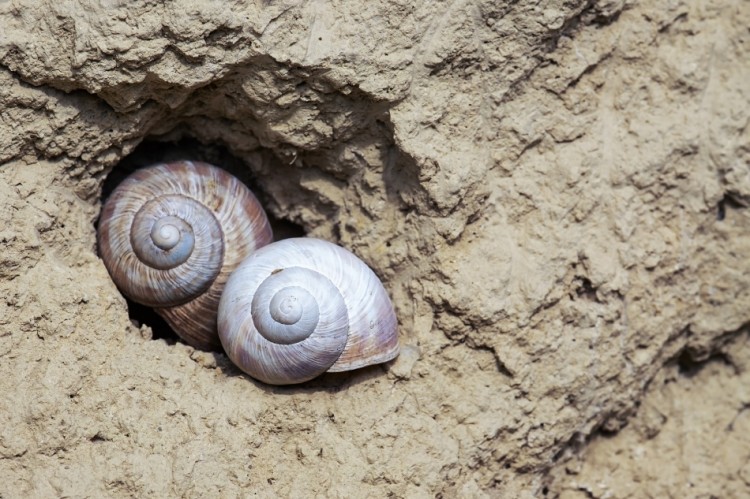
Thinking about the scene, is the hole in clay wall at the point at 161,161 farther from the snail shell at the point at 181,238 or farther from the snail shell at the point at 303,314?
the snail shell at the point at 303,314

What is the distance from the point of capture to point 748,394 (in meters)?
3.86

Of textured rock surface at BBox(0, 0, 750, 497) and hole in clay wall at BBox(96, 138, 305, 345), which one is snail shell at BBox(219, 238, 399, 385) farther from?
hole in clay wall at BBox(96, 138, 305, 345)

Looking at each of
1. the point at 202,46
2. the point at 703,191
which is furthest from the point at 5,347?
the point at 703,191

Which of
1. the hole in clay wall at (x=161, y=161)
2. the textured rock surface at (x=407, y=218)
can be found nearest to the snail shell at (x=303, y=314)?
the textured rock surface at (x=407, y=218)

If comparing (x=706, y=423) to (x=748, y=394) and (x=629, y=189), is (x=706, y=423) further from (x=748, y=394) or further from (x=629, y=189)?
(x=629, y=189)

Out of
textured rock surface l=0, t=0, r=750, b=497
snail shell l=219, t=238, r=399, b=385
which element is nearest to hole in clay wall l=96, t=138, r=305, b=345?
textured rock surface l=0, t=0, r=750, b=497

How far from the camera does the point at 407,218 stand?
339 centimetres

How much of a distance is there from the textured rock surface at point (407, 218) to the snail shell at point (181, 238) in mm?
125

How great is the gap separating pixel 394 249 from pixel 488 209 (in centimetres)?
40

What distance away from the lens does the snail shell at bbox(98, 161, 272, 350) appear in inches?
130

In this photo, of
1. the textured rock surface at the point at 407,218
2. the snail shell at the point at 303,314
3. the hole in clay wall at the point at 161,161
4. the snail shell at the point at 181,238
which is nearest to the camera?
the textured rock surface at the point at 407,218

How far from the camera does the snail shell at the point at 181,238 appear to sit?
330 centimetres

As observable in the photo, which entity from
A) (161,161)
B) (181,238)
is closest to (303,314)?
(181,238)

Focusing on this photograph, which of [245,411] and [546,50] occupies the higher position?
[546,50]
